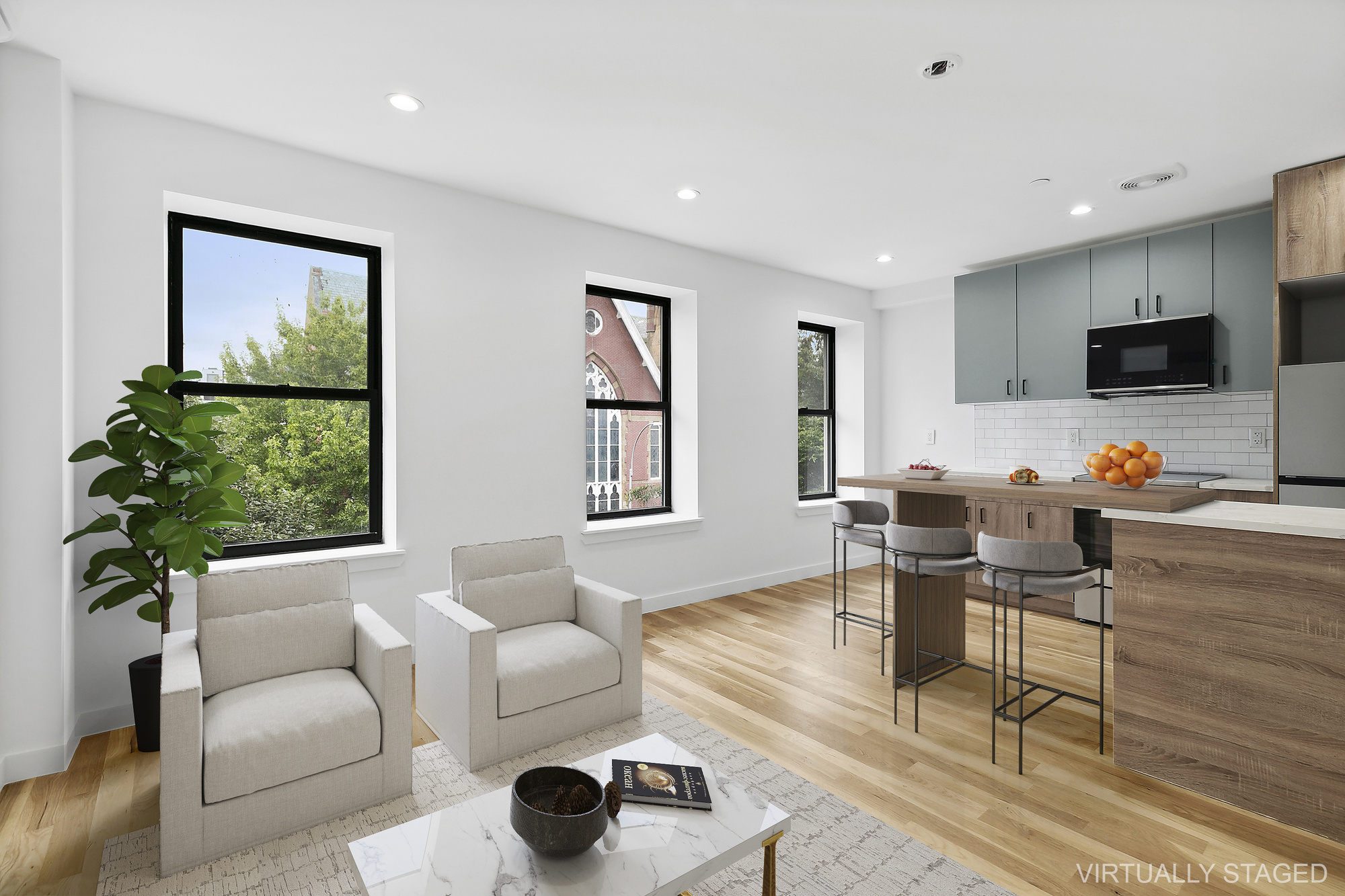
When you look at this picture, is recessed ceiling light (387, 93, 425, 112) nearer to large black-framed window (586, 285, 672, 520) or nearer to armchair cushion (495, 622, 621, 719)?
large black-framed window (586, 285, 672, 520)

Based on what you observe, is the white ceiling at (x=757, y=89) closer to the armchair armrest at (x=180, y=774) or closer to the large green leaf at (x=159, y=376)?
the large green leaf at (x=159, y=376)

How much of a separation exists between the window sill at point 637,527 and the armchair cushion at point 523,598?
120 cm

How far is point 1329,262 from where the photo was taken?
11.1 ft

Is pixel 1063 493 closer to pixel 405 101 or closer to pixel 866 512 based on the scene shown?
pixel 866 512

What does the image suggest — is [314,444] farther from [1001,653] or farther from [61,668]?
[1001,653]

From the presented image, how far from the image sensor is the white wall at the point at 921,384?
5.94 m

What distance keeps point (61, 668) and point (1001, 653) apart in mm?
4491

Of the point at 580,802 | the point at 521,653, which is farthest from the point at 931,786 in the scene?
the point at 521,653

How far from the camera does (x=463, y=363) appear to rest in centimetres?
378

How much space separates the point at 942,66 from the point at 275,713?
3.33m

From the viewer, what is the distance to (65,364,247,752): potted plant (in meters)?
2.49

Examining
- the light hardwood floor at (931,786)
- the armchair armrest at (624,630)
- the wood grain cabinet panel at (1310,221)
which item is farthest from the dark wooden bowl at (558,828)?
the wood grain cabinet panel at (1310,221)

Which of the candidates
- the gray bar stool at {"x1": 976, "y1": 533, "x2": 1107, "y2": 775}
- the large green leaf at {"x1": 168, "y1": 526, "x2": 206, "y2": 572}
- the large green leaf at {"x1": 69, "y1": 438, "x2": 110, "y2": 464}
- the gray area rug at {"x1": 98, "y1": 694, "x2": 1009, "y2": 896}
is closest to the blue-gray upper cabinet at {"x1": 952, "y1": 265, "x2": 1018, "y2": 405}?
the gray bar stool at {"x1": 976, "y1": 533, "x2": 1107, "y2": 775}

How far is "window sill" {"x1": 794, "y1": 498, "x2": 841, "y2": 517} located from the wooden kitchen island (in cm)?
178
